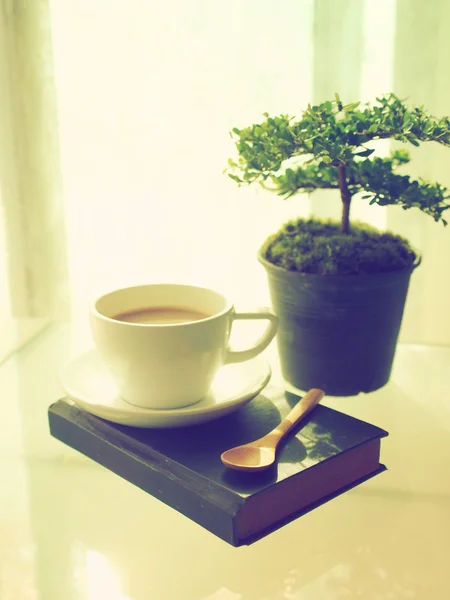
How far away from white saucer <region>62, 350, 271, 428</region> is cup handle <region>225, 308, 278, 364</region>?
0.03 meters

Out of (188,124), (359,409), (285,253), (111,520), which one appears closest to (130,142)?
(188,124)

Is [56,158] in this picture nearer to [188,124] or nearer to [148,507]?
[188,124]

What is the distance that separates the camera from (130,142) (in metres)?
1.21

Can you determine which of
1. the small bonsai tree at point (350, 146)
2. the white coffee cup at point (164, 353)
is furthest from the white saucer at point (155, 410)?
the small bonsai tree at point (350, 146)

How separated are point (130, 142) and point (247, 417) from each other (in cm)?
69

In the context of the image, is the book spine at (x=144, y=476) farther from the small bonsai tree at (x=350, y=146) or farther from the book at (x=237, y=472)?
the small bonsai tree at (x=350, y=146)

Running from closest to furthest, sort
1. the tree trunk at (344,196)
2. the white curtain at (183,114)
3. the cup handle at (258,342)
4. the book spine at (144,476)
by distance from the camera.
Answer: the book spine at (144,476) < the cup handle at (258,342) < the tree trunk at (344,196) < the white curtain at (183,114)

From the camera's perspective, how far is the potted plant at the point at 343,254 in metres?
0.78

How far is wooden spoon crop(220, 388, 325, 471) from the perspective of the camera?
1.90ft

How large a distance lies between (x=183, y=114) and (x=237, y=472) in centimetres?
76

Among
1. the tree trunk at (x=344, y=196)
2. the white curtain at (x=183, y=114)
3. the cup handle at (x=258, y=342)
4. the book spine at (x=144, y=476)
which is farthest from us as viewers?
the white curtain at (x=183, y=114)

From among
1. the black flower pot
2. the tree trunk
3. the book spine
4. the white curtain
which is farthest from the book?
the white curtain

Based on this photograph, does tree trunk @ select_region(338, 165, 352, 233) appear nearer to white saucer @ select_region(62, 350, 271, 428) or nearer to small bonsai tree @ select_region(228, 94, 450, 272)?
small bonsai tree @ select_region(228, 94, 450, 272)

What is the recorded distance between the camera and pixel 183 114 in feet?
3.87
